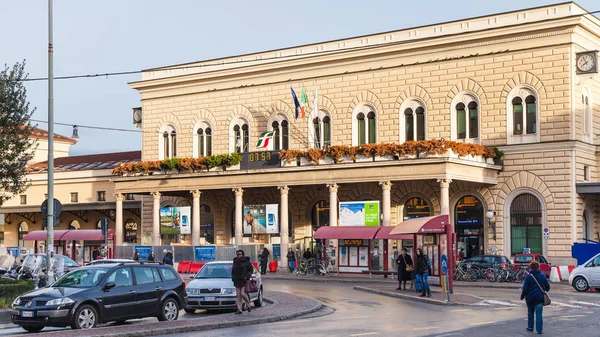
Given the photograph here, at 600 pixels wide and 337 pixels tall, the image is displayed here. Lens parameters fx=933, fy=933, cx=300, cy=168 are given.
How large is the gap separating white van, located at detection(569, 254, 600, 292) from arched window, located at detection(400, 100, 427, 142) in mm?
16559

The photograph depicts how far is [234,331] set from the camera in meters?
21.3

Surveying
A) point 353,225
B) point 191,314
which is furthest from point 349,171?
point 191,314

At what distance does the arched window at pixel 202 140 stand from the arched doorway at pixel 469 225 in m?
18.3

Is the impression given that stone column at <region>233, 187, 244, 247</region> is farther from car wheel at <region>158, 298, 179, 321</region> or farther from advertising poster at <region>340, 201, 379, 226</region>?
car wheel at <region>158, 298, 179, 321</region>

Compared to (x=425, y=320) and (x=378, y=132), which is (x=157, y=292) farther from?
(x=378, y=132)

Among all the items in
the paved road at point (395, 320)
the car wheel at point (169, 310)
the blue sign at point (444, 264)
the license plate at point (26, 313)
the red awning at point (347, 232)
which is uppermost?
the red awning at point (347, 232)

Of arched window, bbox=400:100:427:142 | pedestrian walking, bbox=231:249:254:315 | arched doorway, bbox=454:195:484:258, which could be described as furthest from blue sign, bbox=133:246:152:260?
pedestrian walking, bbox=231:249:254:315

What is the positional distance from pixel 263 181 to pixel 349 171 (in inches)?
239

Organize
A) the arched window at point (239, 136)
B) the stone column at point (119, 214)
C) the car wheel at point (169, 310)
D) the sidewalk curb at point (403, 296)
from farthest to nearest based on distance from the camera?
the arched window at point (239, 136) < the stone column at point (119, 214) < the sidewalk curb at point (403, 296) < the car wheel at point (169, 310)

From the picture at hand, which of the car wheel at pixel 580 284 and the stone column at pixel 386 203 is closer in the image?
the car wheel at pixel 580 284

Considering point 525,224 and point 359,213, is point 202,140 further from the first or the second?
point 525,224

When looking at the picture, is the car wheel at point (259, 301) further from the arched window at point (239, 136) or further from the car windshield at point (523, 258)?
the arched window at point (239, 136)

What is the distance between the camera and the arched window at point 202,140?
6141cm

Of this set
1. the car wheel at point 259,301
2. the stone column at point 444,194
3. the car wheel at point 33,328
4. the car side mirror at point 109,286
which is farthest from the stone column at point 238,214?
the car wheel at point 33,328
